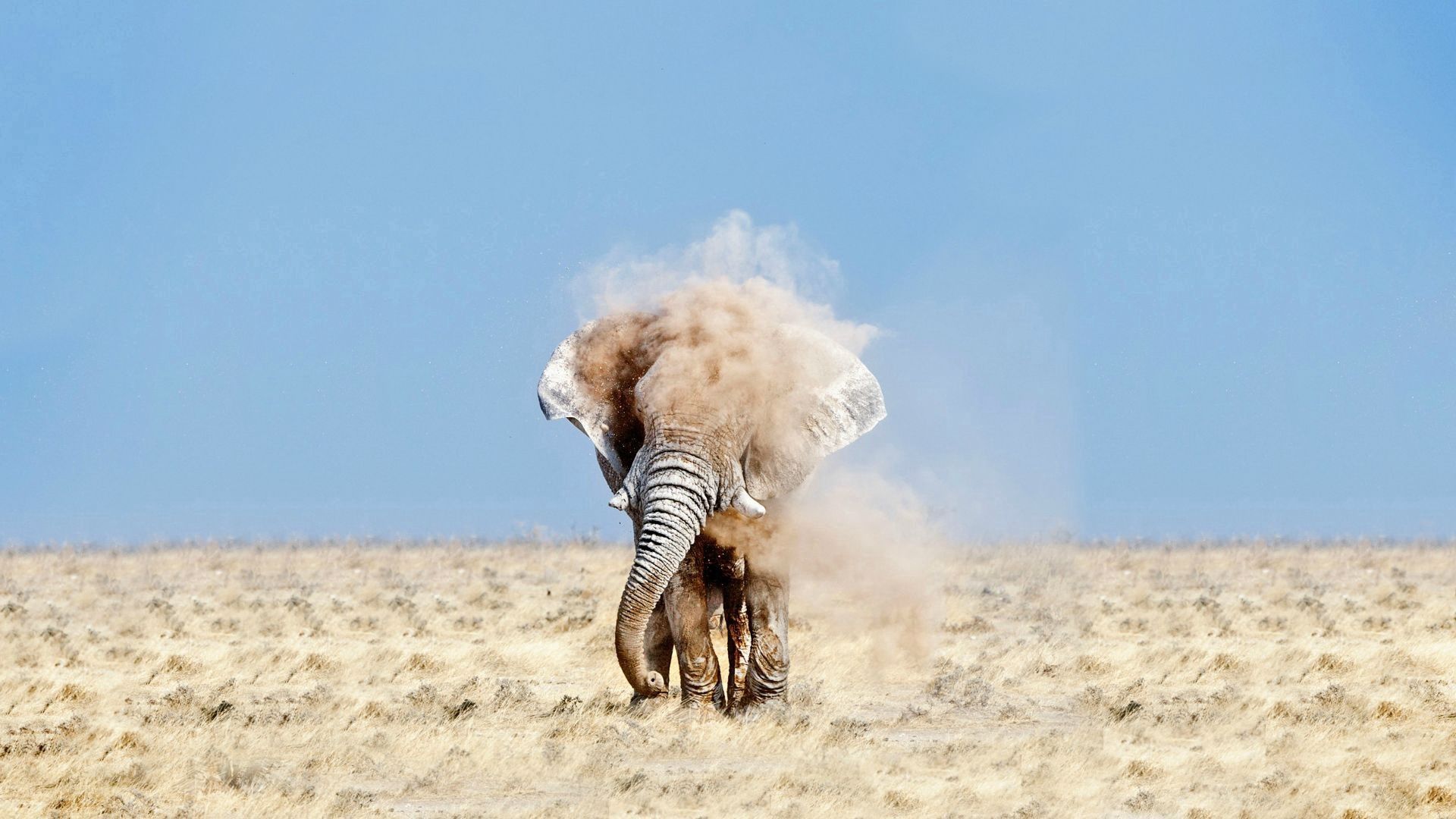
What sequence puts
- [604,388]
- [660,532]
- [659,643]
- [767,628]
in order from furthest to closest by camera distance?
1. [659,643]
2. [604,388]
3. [767,628]
4. [660,532]

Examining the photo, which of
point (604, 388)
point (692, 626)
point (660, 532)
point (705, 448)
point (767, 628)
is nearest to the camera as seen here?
point (660, 532)

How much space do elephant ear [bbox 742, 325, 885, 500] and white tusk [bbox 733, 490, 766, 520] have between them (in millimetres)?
395

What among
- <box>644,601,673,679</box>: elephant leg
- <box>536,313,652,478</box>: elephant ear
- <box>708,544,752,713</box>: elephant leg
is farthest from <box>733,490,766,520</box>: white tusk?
<box>644,601,673,679</box>: elephant leg

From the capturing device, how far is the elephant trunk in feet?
38.7

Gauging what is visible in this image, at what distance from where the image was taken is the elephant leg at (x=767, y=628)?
13.1m

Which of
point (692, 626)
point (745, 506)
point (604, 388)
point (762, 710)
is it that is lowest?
point (762, 710)

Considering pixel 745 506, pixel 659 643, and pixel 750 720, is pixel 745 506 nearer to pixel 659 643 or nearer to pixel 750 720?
pixel 750 720

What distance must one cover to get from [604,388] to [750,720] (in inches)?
127

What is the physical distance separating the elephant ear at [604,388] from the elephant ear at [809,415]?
1120mm

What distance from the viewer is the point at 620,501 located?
12.2 metres

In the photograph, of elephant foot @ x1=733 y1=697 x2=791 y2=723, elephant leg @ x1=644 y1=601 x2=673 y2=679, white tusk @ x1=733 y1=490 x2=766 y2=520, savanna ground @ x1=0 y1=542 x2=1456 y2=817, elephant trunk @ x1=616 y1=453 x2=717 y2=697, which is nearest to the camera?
savanna ground @ x1=0 y1=542 x2=1456 y2=817

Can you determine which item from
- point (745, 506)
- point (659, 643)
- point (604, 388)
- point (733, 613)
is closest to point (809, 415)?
point (745, 506)

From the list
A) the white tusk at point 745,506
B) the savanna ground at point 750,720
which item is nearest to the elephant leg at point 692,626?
the savanna ground at point 750,720

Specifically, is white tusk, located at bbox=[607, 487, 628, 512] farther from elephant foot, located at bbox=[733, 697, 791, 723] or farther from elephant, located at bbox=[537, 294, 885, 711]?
elephant foot, located at bbox=[733, 697, 791, 723]
